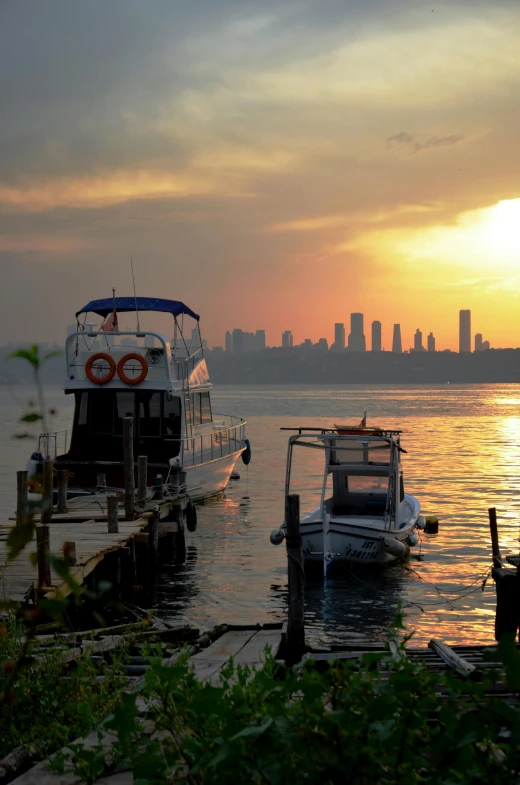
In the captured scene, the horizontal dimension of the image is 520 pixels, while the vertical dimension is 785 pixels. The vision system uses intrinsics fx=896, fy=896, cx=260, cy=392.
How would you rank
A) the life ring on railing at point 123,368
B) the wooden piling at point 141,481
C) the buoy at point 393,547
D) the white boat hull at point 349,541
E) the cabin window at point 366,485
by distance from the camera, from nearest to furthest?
the white boat hull at point 349,541 < the buoy at point 393,547 < the wooden piling at point 141,481 < the cabin window at point 366,485 < the life ring on railing at point 123,368

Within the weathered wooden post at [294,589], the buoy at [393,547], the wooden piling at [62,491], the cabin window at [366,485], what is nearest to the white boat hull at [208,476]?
the wooden piling at [62,491]

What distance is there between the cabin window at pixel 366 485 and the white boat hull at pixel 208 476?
7.38 meters

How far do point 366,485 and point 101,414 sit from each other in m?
9.89

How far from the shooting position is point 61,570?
364 centimetres

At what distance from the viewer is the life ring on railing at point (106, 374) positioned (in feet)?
94.3

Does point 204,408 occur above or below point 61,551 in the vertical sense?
above

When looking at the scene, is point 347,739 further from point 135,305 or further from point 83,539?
point 135,305

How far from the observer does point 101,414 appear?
29.2 meters

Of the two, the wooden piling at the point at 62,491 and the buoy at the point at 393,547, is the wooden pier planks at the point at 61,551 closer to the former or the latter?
the wooden piling at the point at 62,491

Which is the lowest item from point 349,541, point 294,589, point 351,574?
point 351,574

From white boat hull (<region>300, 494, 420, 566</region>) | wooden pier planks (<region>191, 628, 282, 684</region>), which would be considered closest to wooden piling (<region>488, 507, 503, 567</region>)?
white boat hull (<region>300, 494, 420, 566</region>)

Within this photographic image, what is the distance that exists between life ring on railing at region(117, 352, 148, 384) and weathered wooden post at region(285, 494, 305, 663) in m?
15.5

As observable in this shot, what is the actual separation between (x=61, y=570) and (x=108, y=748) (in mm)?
3414

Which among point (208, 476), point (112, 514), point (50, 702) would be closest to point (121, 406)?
point (208, 476)
